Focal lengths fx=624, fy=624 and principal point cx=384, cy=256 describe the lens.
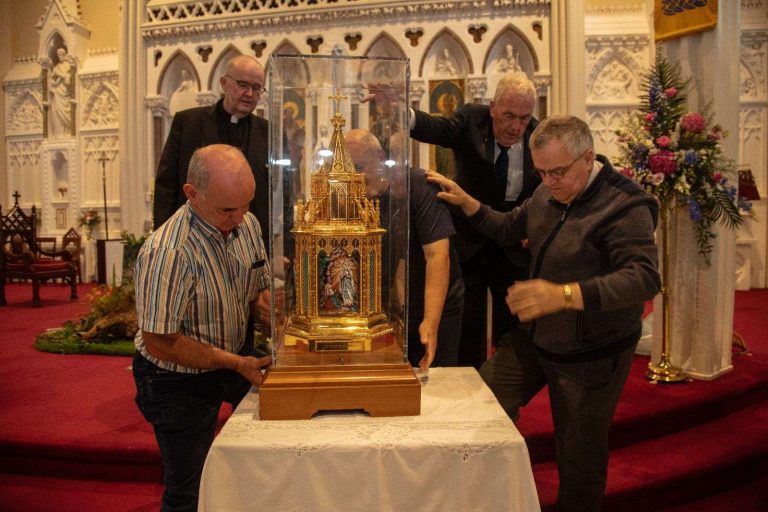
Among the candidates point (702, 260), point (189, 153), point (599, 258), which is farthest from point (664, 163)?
point (189, 153)

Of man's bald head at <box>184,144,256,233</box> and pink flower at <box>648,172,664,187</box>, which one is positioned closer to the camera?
man's bald head at <box>184,144,256,233</box>

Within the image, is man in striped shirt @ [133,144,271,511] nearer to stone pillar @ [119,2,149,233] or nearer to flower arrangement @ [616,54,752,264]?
flower arrangement @ [616,54,752,264]

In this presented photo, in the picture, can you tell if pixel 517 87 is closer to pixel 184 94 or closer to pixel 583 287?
pixel 583 287

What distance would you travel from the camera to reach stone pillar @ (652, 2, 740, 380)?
4508 millimetres

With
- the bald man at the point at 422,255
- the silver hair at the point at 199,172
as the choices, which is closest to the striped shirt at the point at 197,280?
the silver hair at the point at 199,172

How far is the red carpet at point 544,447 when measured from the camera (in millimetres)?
3309

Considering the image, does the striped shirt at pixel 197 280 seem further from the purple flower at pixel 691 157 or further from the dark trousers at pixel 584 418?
the purple flower at pixel 691 157

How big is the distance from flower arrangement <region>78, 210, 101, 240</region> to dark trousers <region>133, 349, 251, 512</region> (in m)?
9.57

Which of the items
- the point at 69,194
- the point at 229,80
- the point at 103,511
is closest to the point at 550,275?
the point at 229,80

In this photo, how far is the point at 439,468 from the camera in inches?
65.1

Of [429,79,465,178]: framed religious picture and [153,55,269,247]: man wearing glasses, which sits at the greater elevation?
[429,79,465,178]: framed religious picture

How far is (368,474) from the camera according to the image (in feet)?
5.40

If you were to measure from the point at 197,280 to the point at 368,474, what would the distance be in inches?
35.4

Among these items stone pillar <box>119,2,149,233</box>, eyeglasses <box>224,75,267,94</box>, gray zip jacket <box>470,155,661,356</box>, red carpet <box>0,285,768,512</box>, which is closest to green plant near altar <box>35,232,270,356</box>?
red carpet <box>0,285,768,512</box>
